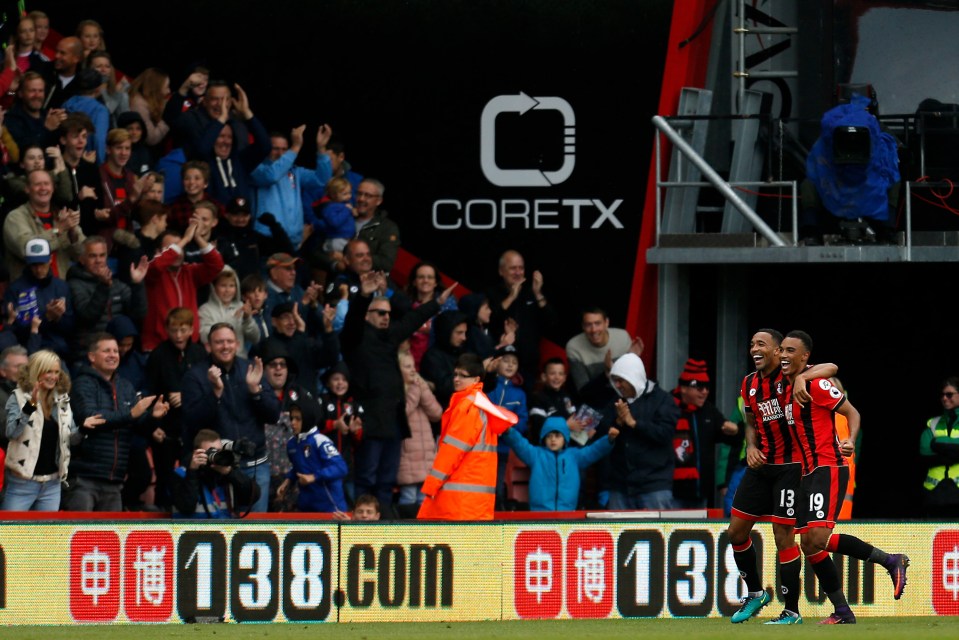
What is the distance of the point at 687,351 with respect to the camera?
17.2m

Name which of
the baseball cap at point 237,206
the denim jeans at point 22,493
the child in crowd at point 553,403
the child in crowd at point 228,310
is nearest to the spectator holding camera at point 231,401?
the child in crowd at point 228,310

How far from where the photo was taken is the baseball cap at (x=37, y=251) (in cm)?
1348

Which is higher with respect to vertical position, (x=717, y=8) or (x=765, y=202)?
(x=717, y=8)

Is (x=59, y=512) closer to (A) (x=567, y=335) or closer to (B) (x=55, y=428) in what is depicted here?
(B) (x=55, y=428)

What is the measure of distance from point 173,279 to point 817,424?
5420 mm

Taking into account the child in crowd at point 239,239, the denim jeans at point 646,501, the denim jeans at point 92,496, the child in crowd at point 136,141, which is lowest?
the denim jeans at point 646,501

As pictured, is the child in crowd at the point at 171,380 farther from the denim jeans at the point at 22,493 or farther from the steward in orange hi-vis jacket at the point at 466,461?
the steward in orange hi-vis jacket at the point at 466,461

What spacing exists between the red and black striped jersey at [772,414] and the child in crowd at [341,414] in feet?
13.2

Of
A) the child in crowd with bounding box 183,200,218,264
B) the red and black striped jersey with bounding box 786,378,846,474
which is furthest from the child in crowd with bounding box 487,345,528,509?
the red and black striped jersey with bounding box 786,378,846,474

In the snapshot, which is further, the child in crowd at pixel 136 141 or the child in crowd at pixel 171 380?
the child in crowd at pixel 136 141

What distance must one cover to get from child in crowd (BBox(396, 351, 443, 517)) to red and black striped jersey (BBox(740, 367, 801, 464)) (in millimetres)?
4118

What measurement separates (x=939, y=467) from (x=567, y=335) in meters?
3.81

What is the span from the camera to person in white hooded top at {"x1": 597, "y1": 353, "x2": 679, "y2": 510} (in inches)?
586

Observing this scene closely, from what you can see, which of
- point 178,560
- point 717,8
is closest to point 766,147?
point 717,8
